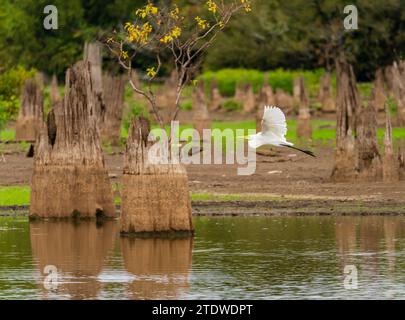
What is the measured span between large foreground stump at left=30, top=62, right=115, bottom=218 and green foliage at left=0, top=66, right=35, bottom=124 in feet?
79.7

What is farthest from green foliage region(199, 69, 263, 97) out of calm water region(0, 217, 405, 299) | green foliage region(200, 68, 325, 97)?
calm water region(0, 217, 405, 299)

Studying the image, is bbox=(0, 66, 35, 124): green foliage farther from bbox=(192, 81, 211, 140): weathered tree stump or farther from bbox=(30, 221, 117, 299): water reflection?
bbox=(30, 221, 117, 299): water reflection

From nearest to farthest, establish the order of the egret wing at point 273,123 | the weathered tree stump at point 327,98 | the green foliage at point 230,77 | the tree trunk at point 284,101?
1. the egret wing at point 273,123
2. the tree trunk at point 284,101
3. the weathered tree stump at point 327,98
4. the green foliage at point 230,77

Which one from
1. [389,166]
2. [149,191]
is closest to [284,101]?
[389,166]

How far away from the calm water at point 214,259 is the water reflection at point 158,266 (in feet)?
0.05

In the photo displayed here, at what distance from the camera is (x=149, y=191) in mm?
29906

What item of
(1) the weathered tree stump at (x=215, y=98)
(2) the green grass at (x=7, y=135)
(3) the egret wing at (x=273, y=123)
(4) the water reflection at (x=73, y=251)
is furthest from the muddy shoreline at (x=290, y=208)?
(1) the weathered tree stump at (x=215, y=98)

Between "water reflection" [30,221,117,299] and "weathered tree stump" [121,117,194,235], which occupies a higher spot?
"weathered tree stump" [121,117,194,235]

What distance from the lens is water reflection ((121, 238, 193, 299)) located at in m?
25.5

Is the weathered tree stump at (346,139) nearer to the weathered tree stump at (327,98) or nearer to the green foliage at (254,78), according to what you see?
the weathered tree stump at (327,98)

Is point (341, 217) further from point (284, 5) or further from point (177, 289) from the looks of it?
point (284, 5)

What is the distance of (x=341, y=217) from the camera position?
35656 millimetres

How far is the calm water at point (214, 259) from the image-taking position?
25609 millimetres

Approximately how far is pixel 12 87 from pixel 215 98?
676 inches
